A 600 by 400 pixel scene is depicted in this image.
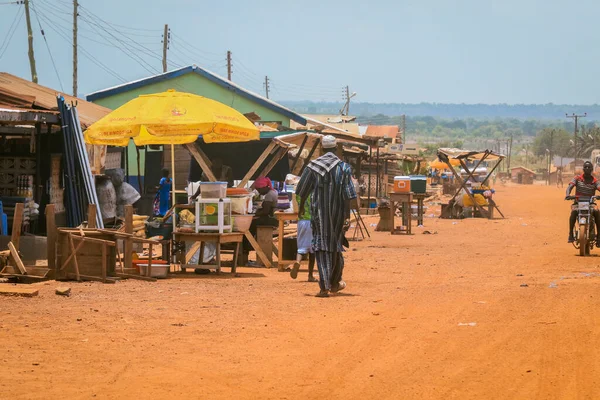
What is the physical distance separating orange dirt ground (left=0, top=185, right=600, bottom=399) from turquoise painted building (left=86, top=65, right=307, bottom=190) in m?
23.0

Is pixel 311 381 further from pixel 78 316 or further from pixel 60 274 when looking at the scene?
pixel 60 274

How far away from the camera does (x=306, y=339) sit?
8.86m

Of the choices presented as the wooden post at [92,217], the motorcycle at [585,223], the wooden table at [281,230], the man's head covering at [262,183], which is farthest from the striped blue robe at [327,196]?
the motorcycle at [585,223]

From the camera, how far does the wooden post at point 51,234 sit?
41.7 feet

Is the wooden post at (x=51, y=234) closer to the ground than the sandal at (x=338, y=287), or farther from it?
farther from it

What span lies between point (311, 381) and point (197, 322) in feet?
8.98

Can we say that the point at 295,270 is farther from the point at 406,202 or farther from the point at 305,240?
the point at 406,202

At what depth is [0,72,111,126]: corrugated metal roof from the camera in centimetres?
1650

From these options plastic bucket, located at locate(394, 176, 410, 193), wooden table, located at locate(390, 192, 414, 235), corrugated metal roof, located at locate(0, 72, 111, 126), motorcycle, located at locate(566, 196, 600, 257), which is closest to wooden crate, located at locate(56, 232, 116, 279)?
corrugated metal roof, located at locate(0, 72, 111, 126)

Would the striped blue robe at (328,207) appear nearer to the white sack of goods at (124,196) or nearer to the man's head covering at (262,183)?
the man's head covering at (262,183)

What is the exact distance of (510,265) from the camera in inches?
652

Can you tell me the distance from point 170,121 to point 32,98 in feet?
11.2

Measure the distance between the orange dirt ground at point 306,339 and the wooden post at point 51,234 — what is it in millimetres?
797

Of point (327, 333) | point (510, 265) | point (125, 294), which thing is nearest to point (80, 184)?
point (125, 294)
